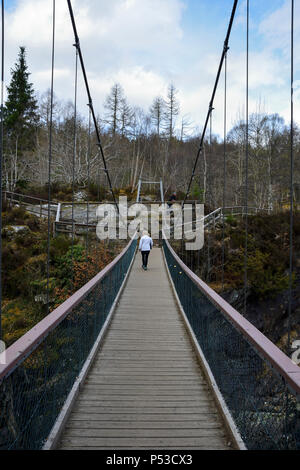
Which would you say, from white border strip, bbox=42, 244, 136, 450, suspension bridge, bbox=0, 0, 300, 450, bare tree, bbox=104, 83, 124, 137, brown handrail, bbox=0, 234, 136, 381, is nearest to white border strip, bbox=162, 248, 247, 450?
suspension bridge, bbox=0, 0, 300, 450

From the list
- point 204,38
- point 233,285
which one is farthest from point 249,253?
point 204,38

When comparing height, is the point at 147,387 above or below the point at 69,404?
below

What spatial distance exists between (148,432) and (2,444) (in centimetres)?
114

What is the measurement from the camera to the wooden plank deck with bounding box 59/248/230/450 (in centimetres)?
250

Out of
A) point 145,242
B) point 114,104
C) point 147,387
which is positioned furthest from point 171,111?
point 147,387

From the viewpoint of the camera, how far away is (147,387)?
341 centimetres

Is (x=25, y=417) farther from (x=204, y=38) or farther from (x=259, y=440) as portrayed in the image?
(x=204, y=38)

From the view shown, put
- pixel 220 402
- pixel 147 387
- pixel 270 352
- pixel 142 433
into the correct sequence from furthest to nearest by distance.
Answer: pixel 147 387, pixel 220 402, pixel 142 433, pixel 270 352

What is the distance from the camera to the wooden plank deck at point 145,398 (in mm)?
2498

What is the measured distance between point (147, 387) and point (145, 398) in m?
0.25

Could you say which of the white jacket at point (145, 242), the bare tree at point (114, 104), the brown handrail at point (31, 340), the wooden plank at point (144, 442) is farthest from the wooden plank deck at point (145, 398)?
the bare tree at point (114, 104)

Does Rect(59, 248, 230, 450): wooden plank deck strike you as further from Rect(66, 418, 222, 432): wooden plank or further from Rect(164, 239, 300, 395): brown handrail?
Rect(164, 239, 300, 395): brown handrail

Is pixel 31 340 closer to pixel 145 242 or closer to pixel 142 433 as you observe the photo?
pixel 142 433
